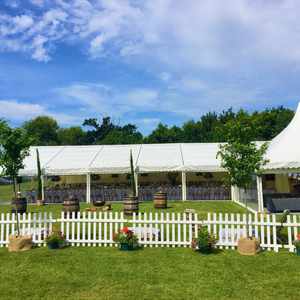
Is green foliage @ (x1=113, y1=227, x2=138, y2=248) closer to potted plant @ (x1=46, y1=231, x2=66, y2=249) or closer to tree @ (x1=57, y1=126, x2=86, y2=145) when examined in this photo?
potted plant @ (x1=46, y1=231, x2=66, y2=249)

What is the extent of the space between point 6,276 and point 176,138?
1706 inches

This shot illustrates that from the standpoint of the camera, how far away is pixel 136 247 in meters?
7.66

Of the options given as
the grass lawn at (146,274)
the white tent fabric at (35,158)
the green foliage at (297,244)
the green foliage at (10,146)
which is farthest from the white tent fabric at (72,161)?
the green foliage at (297,244)

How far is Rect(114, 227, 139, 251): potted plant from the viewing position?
7465mm

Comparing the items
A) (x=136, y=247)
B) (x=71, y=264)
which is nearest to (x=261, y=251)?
(x=136, y=247)

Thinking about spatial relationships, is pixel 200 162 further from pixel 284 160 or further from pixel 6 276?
pixel 6 276

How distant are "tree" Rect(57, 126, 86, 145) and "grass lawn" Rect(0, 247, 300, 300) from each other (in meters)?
55.9

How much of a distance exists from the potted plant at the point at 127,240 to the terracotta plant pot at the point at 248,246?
92.0 inches

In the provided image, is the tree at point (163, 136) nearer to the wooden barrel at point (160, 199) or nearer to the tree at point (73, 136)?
the tree at point (73, 136)

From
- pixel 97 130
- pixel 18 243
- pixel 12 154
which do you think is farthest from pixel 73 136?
pixel 18 243

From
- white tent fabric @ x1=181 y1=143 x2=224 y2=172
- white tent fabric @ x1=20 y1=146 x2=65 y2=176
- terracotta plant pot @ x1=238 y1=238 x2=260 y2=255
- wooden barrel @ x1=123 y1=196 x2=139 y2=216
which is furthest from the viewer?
white tent fabric @ x1=20 y1=146 x2=65 y2=176

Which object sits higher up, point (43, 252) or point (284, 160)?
point (284, 160)

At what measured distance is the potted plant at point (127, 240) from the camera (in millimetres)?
7465

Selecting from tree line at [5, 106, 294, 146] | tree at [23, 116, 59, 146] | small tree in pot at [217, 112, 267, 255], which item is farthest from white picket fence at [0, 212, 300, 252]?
tree at [23, 116, 59, 146]
